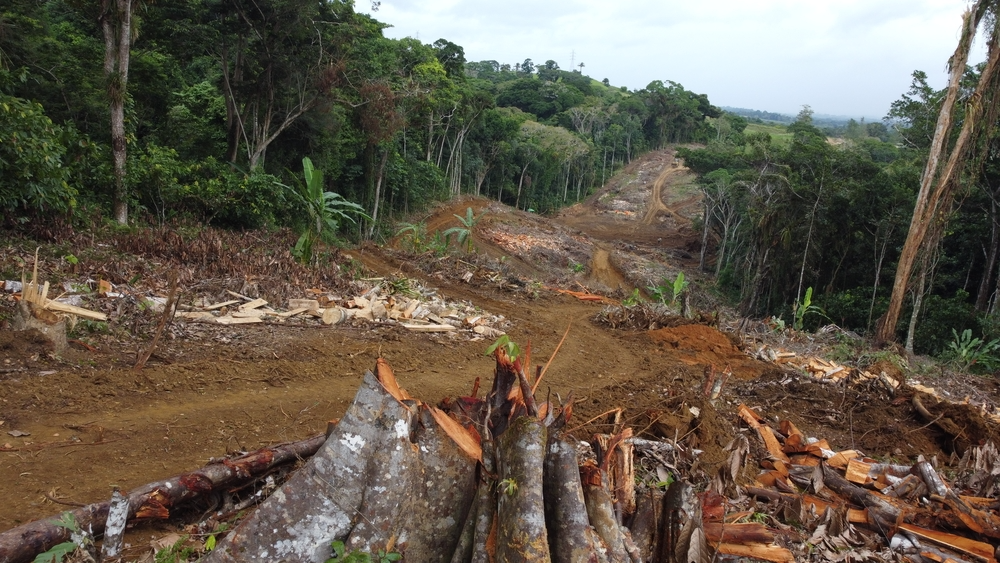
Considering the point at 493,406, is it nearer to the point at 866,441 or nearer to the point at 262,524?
the point at 262,524

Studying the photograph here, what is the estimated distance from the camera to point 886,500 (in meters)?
4.11

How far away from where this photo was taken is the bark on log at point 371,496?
2486 mm

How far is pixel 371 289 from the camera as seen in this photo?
1002 centimetres

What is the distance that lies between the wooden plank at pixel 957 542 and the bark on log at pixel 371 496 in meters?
3.05

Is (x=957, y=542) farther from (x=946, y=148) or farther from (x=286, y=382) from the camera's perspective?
(x=946, y=148)

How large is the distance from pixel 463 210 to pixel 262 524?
105ft

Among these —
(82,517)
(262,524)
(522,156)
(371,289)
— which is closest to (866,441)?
(262,524)

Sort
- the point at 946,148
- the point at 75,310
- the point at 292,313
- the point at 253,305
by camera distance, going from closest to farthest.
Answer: the point at 75,310 < the point at 253,305 < the point at 292,313 < the point at 946,148

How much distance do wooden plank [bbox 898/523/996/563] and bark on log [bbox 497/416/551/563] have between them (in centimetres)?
283

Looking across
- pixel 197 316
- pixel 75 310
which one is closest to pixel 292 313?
→ pixel 197 316

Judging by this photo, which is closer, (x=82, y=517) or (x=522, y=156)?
(x=82, y=517)

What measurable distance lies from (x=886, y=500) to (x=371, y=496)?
370 centimetres

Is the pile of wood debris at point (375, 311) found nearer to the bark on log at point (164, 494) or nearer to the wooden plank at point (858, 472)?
the bark on log at point (164, 494)

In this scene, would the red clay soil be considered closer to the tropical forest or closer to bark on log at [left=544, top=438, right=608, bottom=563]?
the tropical forest
